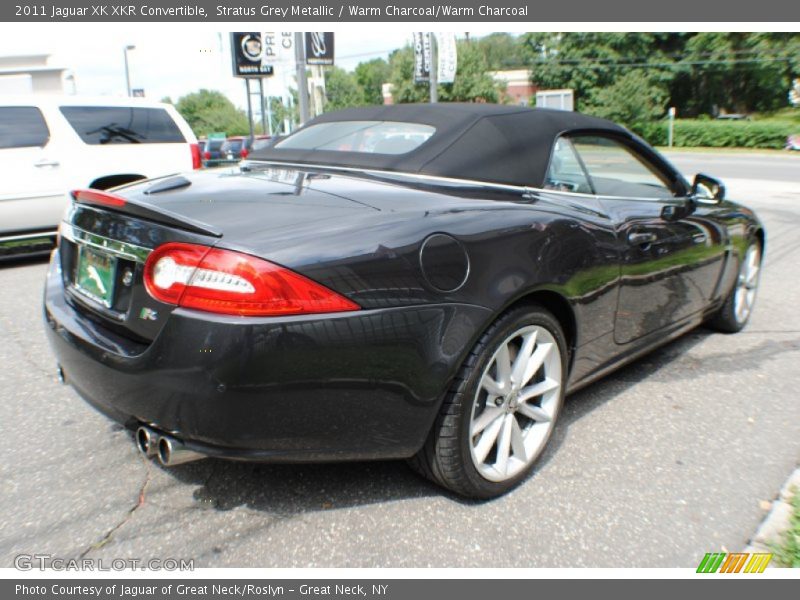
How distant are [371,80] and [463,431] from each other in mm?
117126

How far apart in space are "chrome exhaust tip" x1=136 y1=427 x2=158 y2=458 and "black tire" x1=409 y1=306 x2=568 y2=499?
0.90 metres

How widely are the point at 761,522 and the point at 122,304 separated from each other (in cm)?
241

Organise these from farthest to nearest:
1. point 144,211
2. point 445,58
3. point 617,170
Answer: point 445,58 < point 617,170 < point 144,211

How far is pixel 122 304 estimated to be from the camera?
7.55ft

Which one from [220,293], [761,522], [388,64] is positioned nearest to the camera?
[220,293]

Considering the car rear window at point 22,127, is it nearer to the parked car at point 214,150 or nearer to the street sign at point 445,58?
→ the parked car at point 214,150

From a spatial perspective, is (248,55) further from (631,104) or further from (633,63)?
(633,63)

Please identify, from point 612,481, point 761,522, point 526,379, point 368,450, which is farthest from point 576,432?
point 368,450

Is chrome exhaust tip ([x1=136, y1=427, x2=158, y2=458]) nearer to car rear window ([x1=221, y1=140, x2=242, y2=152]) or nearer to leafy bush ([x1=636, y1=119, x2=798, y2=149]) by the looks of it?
car rear window ([x1=221, y1=140, x2=242, y2=152])

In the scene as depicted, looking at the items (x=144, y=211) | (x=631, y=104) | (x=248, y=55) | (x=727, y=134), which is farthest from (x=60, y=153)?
(x=631, y=104)

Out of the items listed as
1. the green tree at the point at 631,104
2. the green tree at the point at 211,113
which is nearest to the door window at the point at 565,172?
the green tree at the point at 631,104

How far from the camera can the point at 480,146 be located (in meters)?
3.04

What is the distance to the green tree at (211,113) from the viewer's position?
94.6 m

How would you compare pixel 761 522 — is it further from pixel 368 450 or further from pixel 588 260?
pixel 368 450
